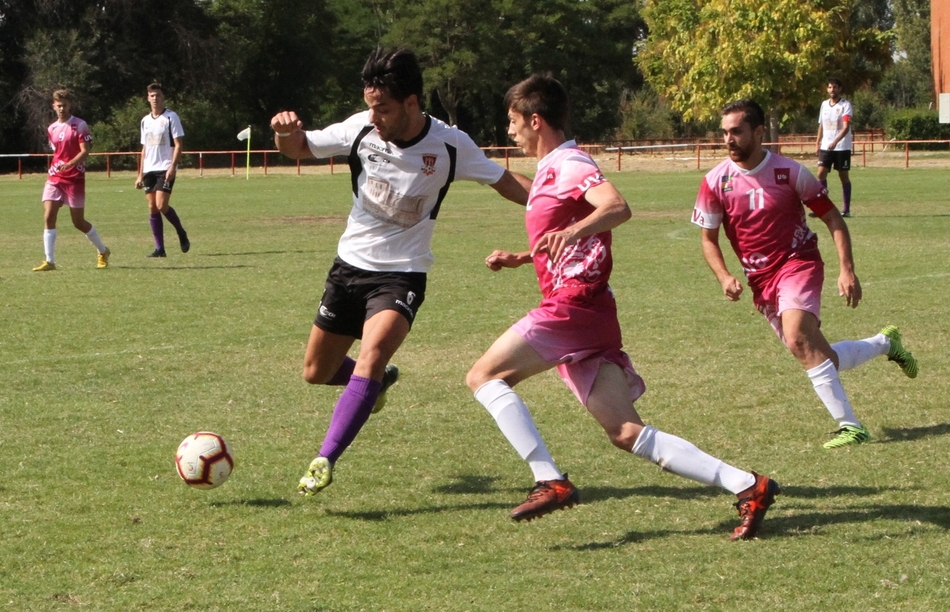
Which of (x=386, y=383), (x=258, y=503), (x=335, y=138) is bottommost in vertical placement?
(x=258, y=503)

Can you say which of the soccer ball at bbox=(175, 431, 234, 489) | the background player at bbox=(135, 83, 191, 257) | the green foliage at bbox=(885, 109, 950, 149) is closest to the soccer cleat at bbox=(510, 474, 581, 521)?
the soccer ball at bbox=(175, 431, 234, 489)

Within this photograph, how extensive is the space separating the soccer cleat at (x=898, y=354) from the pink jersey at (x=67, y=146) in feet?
31.5

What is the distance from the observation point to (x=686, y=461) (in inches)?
181

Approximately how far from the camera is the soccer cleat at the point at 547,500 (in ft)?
14.7

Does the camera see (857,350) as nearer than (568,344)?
No

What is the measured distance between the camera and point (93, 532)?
4758 millimetres

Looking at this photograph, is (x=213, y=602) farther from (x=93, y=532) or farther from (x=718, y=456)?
(x=718, y=456)

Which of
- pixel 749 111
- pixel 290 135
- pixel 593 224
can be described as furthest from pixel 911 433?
pixel 290 135

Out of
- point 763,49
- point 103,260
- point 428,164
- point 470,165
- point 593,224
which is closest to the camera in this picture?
point 593,224

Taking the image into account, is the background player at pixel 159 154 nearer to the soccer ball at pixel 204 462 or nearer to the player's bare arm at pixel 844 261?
the soccer ball at pixel 204 462

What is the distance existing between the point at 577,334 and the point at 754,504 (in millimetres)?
892

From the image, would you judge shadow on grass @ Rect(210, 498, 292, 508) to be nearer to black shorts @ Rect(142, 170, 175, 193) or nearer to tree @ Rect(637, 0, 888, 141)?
black shorts @ Rect(142, 170, 175, 193)

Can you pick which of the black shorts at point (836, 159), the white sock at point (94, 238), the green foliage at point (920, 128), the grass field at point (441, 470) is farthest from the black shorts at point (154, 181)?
the green foliage at point (920, 128)

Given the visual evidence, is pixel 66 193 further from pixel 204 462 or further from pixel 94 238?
pixel 204 462
